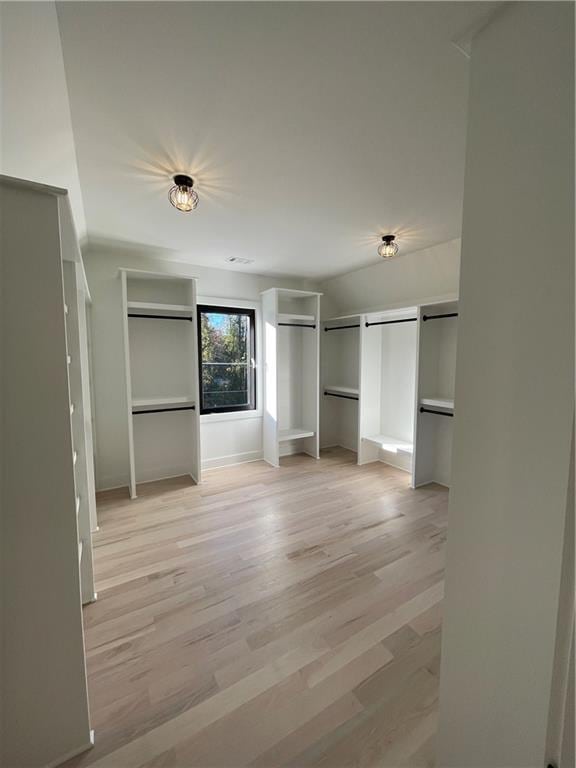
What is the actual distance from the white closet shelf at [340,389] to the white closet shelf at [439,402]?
1.01 meters

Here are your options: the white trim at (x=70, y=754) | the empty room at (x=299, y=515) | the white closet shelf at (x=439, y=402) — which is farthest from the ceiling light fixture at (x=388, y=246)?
the white trim at (x=70, y=754)

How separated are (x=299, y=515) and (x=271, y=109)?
2741 millimetres

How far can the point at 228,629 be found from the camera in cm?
162

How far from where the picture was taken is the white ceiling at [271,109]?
37.9 inches

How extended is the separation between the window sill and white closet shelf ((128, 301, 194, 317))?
1.24m

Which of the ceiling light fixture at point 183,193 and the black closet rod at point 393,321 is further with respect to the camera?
the black closet rod at point 393,321

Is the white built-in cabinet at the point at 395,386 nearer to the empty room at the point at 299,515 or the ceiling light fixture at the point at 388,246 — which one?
the ceiling light fixture at the point at 388,246

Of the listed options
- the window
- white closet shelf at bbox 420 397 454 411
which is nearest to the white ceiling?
the window

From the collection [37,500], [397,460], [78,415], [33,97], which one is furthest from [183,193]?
[397,460]

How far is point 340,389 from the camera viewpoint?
4.37 m

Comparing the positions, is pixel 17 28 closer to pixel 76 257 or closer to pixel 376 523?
pixel 76 257

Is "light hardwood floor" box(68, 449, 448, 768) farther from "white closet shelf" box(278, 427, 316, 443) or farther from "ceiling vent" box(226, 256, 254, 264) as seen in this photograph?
"ceiling vent" box(226, 256, 254, 264)

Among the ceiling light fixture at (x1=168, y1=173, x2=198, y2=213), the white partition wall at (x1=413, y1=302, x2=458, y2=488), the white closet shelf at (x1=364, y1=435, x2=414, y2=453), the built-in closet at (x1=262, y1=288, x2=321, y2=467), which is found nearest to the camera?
the ceiling light fixture at (x1=168, y1=173, x2=198, y2=213)

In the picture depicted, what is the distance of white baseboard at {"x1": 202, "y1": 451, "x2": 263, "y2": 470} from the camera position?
3.88 meters
